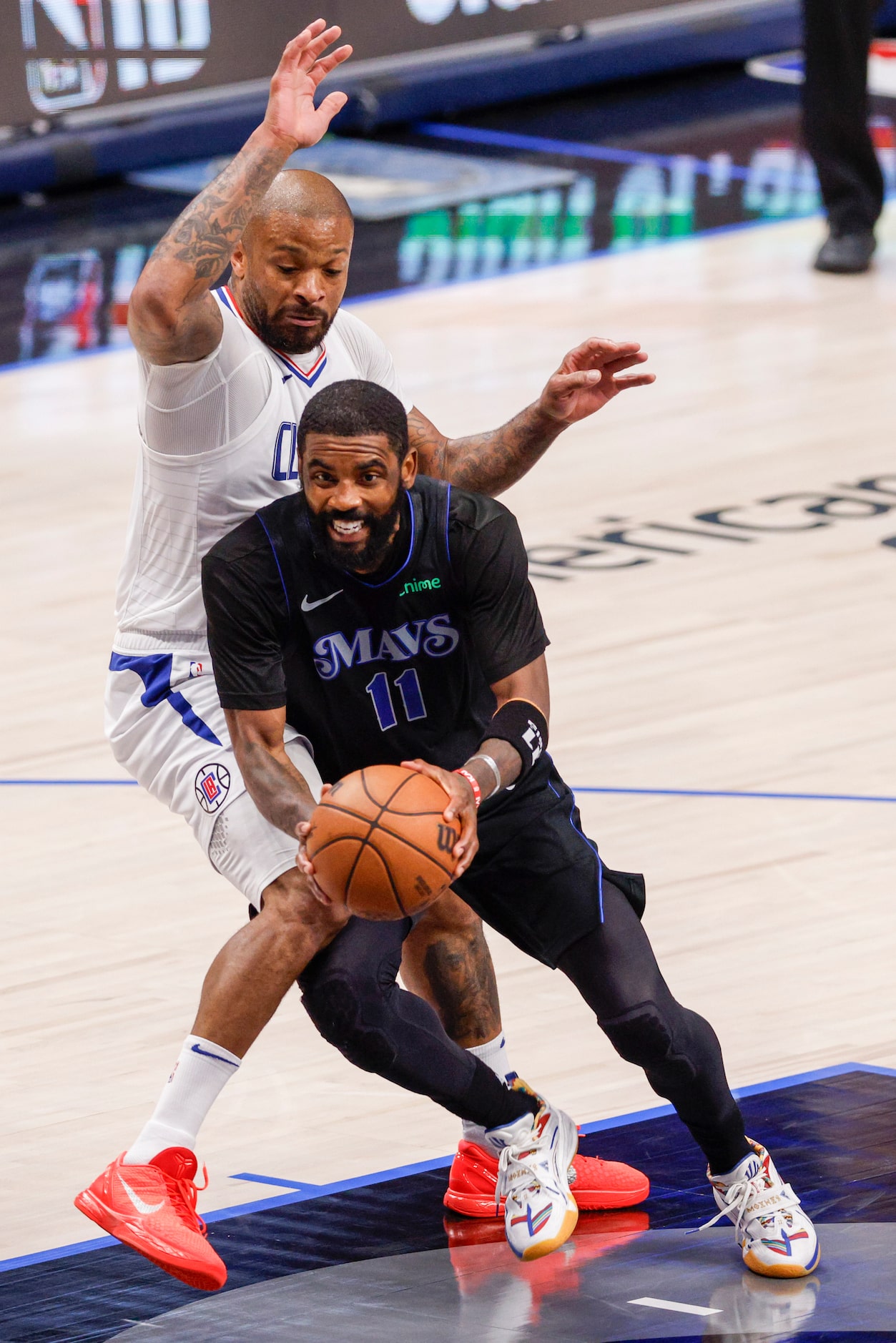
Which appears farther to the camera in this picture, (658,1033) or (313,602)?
(313,602)

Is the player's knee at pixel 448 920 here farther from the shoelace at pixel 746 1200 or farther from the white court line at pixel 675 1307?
the white court line at pixel 675 1307

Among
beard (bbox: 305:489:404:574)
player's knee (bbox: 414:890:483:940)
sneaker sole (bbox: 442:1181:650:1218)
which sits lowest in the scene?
sneaker sole (bbox: 442:1181:650:1218)

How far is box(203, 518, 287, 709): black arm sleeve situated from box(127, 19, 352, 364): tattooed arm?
469 millimetres

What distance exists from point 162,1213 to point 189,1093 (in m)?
0.27

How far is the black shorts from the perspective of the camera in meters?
4.71

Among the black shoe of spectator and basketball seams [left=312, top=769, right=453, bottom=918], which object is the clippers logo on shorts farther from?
the black shoe of spectator

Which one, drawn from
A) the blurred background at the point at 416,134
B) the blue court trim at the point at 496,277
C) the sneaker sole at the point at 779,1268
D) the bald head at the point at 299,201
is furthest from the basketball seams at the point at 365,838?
the blurred background at the point at 416,134

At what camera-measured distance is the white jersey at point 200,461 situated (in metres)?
4.98

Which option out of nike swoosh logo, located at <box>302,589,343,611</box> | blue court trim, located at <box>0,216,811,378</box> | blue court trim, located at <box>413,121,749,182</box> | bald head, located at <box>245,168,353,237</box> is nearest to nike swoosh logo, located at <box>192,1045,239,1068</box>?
nike swoosh logo, located at <box>302,589,343,611</box>

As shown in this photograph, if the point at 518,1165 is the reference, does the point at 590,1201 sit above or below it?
below

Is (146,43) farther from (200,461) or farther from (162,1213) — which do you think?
(162,1213)

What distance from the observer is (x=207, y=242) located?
15.9 feet

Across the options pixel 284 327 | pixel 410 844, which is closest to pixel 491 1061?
pixel 410 844

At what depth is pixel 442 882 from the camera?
4.39 metres
